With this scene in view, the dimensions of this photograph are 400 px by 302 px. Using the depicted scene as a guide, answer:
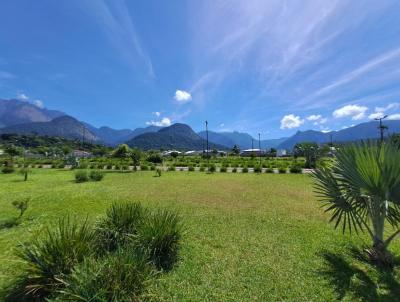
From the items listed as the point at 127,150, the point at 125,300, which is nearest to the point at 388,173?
the point at 125,300

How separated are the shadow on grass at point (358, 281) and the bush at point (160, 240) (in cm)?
305

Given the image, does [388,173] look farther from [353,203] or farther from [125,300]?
Result: [125,300]

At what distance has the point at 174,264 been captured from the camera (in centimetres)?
475

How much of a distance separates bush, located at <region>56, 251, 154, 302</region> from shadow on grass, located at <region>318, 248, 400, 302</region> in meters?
3.26

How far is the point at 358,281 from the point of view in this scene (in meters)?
4.11

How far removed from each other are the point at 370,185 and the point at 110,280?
15.3ft

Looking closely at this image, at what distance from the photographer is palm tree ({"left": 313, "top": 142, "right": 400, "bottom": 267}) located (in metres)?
4.01

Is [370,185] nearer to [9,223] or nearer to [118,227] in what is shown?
[118,227]

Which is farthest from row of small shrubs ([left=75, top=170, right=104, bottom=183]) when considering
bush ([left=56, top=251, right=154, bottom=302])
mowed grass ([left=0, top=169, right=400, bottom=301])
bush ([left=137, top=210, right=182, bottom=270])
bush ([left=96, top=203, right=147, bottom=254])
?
bush ([left=56, top=251, right=154, bottom=302])

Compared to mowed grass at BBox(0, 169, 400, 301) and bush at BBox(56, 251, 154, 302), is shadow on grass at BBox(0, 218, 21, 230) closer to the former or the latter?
mowed grass at BBox(0, 169, 400, 301)

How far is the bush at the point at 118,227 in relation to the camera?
489cm

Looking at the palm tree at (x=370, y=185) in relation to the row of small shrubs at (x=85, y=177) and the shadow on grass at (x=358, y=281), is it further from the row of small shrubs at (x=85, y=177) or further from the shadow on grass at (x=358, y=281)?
the row of small shrubs at (x=85, y=177)

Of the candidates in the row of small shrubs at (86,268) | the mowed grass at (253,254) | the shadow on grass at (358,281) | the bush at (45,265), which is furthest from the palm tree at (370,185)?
the bush at (45,265)

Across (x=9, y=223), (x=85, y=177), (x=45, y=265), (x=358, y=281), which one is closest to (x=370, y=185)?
(x=358, y=281)
